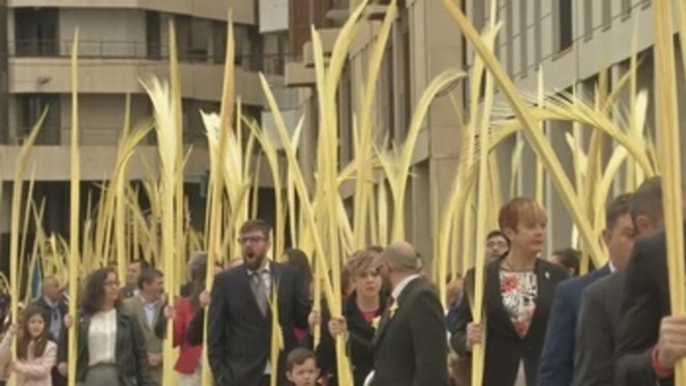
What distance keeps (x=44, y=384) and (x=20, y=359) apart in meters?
0.63

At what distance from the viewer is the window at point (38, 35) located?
297 feet

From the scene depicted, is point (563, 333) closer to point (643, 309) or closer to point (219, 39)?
point (643, 309)

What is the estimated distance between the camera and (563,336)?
10.3 metres

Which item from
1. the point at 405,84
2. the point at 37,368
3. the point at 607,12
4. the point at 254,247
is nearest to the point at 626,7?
the point at 607,12

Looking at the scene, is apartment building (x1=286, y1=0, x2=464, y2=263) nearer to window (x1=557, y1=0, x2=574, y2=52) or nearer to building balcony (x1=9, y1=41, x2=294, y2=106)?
window (x1=557, y1=0, x2=574, y2=52)

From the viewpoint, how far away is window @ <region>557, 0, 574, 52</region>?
3750 centimetres

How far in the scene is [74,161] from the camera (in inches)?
759

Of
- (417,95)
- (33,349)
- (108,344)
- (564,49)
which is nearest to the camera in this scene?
(108,344)

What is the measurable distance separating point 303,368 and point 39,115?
245 feet

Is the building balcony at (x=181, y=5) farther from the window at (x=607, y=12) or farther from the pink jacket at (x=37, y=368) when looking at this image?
the pink jacket at (x=37, y=368)

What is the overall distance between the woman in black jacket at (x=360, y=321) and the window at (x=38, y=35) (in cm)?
7456

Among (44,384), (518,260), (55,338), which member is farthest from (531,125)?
(55,338)

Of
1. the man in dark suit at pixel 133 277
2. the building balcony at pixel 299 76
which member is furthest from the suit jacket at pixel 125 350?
the building balcony at pixel 299 76

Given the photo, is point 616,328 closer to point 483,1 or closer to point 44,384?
point 44,384
